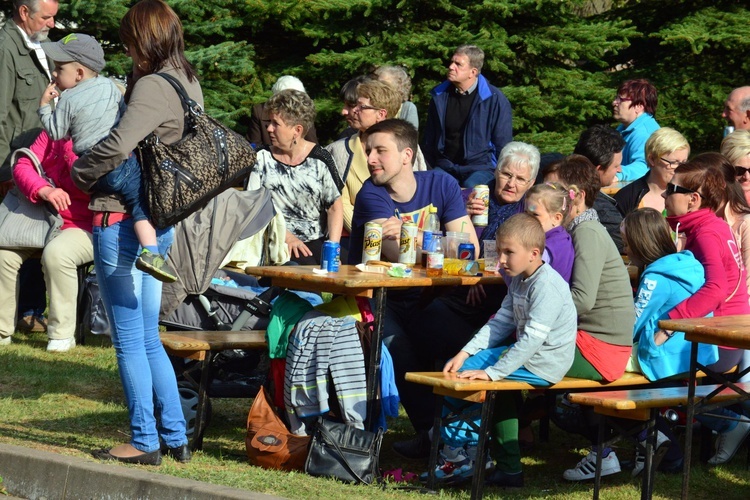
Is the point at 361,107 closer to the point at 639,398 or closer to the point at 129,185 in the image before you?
the point at 129,185

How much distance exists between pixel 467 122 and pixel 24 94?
3.73 metres

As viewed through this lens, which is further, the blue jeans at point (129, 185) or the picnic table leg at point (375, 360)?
the picnic table leg at point (375, 360)

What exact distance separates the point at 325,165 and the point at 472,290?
5.83 ft

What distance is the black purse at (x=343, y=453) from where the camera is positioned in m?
5.48

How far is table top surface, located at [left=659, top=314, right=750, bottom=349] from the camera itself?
490 cm

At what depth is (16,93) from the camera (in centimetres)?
939

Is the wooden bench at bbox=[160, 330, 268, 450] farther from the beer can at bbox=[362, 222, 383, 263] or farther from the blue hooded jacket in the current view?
the blue hooded jacket

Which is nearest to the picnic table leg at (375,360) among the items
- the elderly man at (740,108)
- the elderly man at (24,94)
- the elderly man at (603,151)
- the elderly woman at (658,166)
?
the elderly man at (603,151)

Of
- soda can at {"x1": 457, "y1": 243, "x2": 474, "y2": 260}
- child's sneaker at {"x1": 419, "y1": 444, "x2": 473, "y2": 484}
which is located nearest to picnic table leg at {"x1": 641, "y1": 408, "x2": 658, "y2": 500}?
child's sneaker at {"x1": 419, "y1": 444, "x2": 473, "y2": 484}

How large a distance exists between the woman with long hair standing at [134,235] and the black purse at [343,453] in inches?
28.8

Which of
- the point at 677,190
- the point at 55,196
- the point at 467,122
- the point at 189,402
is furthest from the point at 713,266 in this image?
the point at 55,196

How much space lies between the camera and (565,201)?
584 centimetres

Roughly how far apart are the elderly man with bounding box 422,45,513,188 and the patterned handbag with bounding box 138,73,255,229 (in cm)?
418

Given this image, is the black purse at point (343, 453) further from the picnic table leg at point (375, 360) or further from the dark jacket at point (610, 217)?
the dark jacket at point (610, 217)
